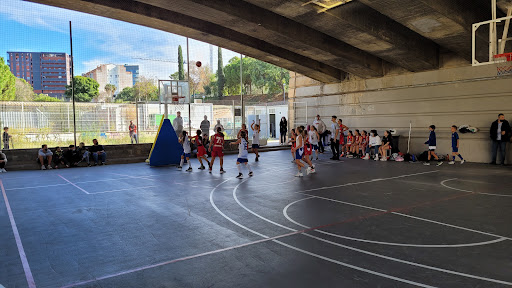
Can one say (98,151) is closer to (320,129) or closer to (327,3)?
(320,129)

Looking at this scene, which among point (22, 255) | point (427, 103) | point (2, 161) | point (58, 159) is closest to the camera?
point (22, 255)

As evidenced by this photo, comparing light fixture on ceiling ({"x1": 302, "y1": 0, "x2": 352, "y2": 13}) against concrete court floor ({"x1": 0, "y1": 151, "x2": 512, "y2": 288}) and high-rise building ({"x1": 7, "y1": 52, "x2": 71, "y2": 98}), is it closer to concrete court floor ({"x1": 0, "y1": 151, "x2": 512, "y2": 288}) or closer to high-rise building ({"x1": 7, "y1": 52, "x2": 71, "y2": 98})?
concrete court floor ({"x1": 0, "y1": 151, "x2": 512, "y2": 288})

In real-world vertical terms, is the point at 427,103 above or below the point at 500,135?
above

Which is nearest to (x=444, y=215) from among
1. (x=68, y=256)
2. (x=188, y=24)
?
(x=68, y=256)

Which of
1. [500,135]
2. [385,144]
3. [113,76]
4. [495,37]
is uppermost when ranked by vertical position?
[113,76]

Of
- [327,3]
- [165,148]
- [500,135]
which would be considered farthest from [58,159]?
[500,135]

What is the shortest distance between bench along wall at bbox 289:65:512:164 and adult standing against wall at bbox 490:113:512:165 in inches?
24.5

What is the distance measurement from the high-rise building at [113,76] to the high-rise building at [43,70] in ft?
20.0

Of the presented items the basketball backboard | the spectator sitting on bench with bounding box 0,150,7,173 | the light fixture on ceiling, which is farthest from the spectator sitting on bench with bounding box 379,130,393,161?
the spectator sitting on bench with bounding box 0,150,7,173

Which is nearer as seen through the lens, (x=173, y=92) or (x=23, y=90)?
(x=173, y=92)

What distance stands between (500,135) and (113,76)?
34.7m

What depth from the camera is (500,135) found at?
14539mm

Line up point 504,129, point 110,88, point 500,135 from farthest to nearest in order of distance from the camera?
1. point 110,88
2. point 500,135
3. point 504,129

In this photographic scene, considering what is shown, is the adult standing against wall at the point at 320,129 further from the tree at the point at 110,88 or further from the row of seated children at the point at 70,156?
the tree at the point at 110,88
